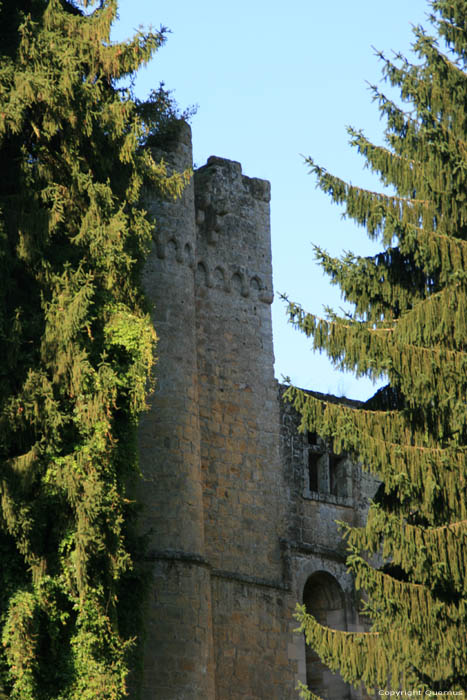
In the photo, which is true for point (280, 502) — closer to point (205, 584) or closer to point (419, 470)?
point (205, 584)

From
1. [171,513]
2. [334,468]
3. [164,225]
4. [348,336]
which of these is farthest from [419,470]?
[334,468]

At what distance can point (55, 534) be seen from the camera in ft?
47.1

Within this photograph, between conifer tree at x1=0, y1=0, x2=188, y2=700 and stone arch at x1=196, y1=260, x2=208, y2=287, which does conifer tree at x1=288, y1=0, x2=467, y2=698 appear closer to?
conifer tree at x1=0, y1=0, x2=188, y2=700

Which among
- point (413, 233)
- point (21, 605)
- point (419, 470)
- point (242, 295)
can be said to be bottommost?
point (21, 605)

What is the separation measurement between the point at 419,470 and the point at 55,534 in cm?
390

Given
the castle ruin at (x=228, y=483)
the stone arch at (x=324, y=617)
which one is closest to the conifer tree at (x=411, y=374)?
the castle ruin at (x=228, y=483)

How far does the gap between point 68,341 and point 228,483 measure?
5.70 m

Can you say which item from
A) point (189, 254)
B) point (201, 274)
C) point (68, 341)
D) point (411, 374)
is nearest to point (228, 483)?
point (201, 274)

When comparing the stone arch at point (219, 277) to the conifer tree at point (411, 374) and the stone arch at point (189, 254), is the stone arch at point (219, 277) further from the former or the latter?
the conifer tree at point (411, 374)

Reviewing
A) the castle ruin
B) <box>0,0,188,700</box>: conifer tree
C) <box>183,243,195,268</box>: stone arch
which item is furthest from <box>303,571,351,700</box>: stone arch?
<box>0,0,188,700</box>: conifer tree

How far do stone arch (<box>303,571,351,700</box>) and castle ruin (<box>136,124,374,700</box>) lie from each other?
0.02 metres

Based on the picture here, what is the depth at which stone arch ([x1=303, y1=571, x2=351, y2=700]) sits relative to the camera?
20969 millimetres

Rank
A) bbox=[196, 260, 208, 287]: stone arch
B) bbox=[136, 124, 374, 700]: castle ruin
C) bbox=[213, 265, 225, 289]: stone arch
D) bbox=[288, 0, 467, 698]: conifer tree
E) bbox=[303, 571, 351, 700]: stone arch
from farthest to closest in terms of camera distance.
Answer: bbox=[303, 571, 351, 700]: stone arch, bbox=[213, 265, 225, 289]: stone arch, bbox=[196, 260, 208, 287]: stone arch, bbox=[136, 124, 374, 700]: castle ruin, bbox=[288, 0, 467, 698]: conifer tree

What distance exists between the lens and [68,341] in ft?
48.6
